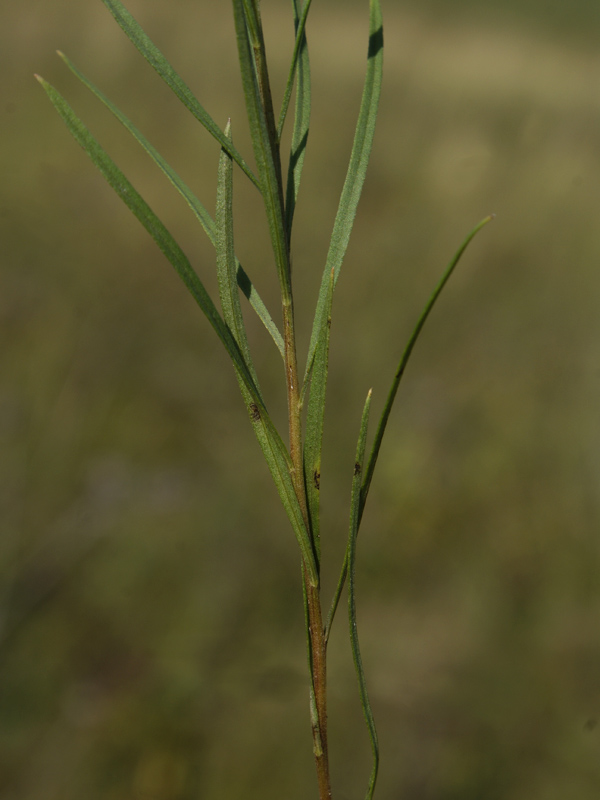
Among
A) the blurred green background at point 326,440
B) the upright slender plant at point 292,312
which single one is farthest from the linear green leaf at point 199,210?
the blurred green background at point 326,440

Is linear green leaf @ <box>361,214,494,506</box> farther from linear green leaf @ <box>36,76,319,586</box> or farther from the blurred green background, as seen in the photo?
the blurred green background

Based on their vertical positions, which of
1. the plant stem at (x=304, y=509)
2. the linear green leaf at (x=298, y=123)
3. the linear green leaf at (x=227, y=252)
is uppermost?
the linear green leaf at (x=298, y=123)

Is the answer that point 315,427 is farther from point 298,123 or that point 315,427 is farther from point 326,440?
point 326,440

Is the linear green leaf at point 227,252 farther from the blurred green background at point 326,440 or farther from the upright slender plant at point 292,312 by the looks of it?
the blurred green background at point 326,440

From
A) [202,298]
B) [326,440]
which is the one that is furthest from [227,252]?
[326,440]

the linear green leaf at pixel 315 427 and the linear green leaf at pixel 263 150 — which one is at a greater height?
the linear green leaf at pixel 263 150

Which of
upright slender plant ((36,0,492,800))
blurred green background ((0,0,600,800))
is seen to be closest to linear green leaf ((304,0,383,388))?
upright slender plant ((36,0,492,800))
